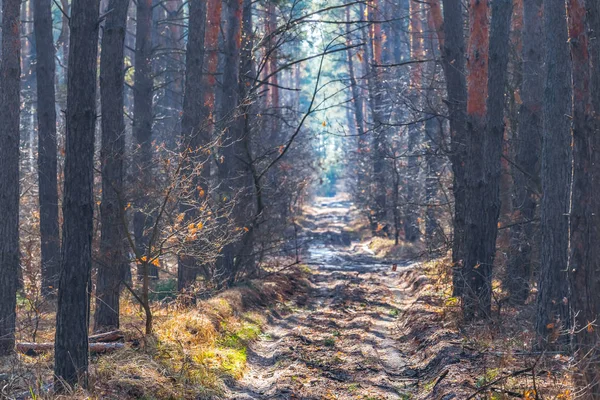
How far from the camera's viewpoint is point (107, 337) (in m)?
9.65

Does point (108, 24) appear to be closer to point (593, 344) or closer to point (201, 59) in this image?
point (201, 59)

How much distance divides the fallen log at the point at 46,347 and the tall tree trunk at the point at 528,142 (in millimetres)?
8722

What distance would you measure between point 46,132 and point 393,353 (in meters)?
10.2

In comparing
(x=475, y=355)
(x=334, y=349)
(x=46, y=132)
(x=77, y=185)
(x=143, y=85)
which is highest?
(x=143, y=85)

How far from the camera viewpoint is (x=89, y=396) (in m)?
6.95

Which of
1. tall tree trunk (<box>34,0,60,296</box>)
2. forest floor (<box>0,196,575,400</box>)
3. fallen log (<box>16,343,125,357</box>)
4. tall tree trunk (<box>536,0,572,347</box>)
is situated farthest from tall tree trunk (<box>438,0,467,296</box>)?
tall tree trunk (<box>34,0,60,296</box>)

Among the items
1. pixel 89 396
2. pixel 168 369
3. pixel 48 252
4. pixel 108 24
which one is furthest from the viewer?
pixel 48 252

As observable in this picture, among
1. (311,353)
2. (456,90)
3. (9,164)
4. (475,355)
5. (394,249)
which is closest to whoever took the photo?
(475,355)

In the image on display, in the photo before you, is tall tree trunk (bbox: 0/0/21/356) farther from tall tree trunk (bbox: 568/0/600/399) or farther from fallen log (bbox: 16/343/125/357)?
tall tree trunk (bbox: 568/0/600/399)

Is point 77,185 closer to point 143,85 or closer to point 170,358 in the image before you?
point 170,358

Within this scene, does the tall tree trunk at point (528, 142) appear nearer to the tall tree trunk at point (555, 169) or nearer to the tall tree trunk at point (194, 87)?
the tall tree trunk at point (555, 169)

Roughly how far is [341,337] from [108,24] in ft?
21.5

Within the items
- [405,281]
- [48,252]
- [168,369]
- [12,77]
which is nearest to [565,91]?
[168,369]

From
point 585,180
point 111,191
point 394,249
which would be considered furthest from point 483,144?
point 394,249
